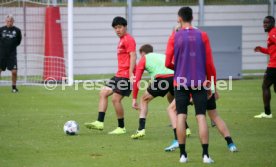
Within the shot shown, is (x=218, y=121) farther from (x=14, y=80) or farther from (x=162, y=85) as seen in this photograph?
(x=14, y=80)

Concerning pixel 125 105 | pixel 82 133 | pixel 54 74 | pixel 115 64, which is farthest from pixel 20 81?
pixel 82 133

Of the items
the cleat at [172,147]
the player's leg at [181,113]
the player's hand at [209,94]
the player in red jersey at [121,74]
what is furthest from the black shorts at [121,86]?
the player's leg at [181,113]

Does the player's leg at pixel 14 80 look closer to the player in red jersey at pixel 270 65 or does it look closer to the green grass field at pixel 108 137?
the green grass field at pixel 108 137

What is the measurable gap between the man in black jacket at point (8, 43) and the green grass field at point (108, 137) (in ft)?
5.43

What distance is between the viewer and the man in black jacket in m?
21.1

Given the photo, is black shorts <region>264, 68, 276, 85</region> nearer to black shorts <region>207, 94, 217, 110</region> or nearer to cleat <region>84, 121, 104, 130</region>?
cleat <region>84, 121, 104, 130</region>

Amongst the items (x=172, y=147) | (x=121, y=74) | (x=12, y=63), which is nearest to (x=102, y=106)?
(x=121, y=74)

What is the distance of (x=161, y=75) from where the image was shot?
41.2 ft

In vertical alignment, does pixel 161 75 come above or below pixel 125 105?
above

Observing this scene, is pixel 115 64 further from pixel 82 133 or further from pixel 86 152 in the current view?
pixel 86 152

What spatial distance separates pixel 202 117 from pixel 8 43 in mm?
12218

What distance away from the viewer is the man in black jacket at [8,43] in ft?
69.4

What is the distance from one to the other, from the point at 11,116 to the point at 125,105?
11.2 feet

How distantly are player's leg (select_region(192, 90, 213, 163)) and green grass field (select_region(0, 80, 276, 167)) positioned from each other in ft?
0.82
